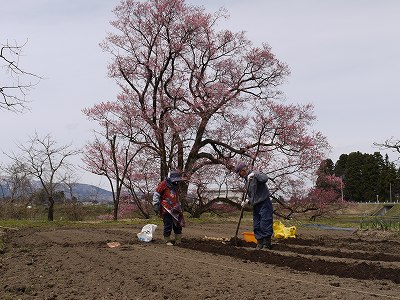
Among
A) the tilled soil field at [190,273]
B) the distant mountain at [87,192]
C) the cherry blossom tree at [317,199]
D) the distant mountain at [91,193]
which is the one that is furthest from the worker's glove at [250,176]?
the distant mountain at [91,193]

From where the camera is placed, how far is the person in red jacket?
37.0 ft

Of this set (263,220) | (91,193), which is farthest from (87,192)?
(263,220)

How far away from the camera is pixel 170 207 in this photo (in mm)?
11328

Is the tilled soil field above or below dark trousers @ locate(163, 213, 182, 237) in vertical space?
below

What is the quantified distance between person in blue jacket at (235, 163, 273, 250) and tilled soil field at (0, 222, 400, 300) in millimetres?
384

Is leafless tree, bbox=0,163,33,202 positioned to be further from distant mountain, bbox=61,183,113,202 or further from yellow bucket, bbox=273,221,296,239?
yellow bucket, bbox=273,221,296,239

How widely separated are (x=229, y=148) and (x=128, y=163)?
515 cm

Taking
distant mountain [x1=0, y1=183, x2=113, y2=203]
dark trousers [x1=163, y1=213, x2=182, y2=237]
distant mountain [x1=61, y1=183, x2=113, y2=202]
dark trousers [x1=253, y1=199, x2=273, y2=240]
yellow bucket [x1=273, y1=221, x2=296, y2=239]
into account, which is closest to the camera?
dark trousers [x1=253, y1=199, x2=273, y2=240]

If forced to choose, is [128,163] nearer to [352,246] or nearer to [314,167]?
[314,167]

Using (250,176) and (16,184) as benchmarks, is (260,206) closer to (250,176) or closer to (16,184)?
(250,176)

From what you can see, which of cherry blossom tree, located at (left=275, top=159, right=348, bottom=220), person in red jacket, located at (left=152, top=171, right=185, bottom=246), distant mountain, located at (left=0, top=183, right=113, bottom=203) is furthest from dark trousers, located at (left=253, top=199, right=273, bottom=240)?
distant mountain, located at (left=0, top=183, right=113, bottom=203)

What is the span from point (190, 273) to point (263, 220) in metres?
3.75

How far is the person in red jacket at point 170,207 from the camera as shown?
11281 millimetres

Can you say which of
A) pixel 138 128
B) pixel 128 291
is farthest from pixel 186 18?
pixel 128 291
